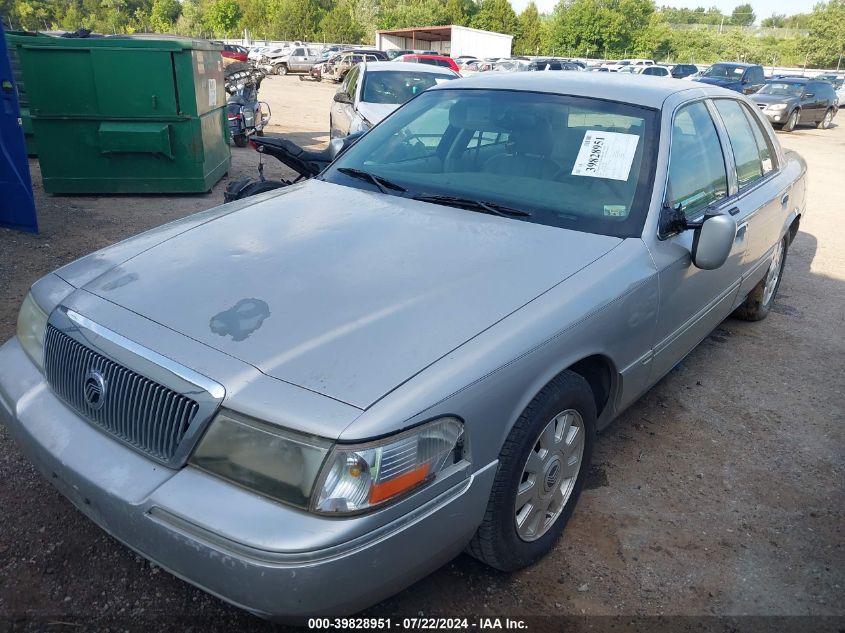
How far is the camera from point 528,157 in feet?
10.0

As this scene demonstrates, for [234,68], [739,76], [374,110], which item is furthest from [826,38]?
[374,110]

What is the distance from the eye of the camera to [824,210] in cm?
927

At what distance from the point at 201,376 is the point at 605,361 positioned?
4.97 ft

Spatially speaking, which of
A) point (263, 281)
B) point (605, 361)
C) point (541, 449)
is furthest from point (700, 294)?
point (263, 281)

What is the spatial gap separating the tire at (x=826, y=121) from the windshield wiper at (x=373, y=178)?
23.4 meters

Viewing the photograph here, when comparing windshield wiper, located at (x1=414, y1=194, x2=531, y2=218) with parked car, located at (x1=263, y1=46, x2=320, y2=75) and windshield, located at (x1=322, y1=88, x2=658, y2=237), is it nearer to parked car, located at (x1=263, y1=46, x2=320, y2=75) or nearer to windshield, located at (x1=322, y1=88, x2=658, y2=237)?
windshield, located at (x1=322, y1=88, x2=658, y2=237)

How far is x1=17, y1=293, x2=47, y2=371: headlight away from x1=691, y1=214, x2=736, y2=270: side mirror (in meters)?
2.53

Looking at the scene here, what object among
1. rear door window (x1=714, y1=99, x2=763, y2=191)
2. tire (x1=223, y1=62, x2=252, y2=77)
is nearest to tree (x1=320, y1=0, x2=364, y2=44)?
tire (x1=223, y1=62, x2=252, y2=77)

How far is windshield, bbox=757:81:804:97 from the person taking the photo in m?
20.7

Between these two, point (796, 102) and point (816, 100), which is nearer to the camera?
point (796, 102)

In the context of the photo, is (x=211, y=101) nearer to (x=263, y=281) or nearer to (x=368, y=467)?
(x=263, y=281)

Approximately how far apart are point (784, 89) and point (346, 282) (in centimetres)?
2327

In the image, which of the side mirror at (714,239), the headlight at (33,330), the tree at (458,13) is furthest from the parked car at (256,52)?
the side mirror at (714,239)

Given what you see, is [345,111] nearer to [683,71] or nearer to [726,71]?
[726,71]
